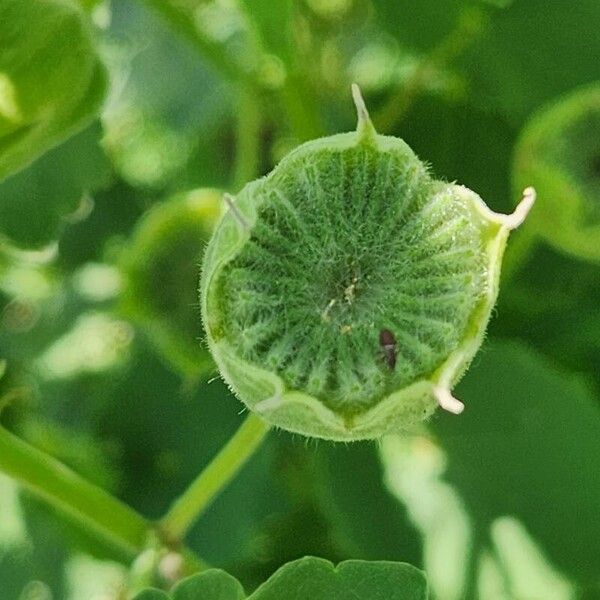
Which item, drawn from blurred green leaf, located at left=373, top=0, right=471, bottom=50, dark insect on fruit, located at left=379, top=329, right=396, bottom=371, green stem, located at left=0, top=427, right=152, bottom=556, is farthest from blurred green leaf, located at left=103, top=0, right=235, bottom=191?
dark insect on fruit, located at left=379, top=329, right=396, bottom=371

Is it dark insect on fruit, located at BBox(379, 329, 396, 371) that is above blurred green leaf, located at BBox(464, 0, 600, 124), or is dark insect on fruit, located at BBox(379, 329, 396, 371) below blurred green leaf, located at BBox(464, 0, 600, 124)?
above

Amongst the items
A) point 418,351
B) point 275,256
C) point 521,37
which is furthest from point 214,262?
point 521,37

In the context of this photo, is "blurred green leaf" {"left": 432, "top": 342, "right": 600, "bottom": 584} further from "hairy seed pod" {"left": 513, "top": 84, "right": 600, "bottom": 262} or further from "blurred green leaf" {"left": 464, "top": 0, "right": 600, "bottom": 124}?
"blurred green leaf" {"left": 464, "top": 0, "right": 600, "bottom": 124}

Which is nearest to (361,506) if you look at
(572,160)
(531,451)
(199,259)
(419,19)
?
(531,451)

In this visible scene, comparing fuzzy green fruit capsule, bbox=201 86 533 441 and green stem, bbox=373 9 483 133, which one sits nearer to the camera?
fuzzy green fruit capsule, bbox=201 86 533 441

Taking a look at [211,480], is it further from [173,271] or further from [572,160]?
[572,160]

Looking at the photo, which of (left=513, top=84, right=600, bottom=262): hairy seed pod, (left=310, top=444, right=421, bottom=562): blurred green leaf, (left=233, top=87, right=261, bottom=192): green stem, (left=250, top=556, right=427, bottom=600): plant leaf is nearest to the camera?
(left=250, top=556, right=427, bottom=600): plant leaf

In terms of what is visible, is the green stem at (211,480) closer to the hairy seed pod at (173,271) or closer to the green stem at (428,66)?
the hairy seed pod at (173,271)

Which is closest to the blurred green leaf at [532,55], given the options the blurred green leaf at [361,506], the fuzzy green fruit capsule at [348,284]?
the blurred green leaf at [361,506]
